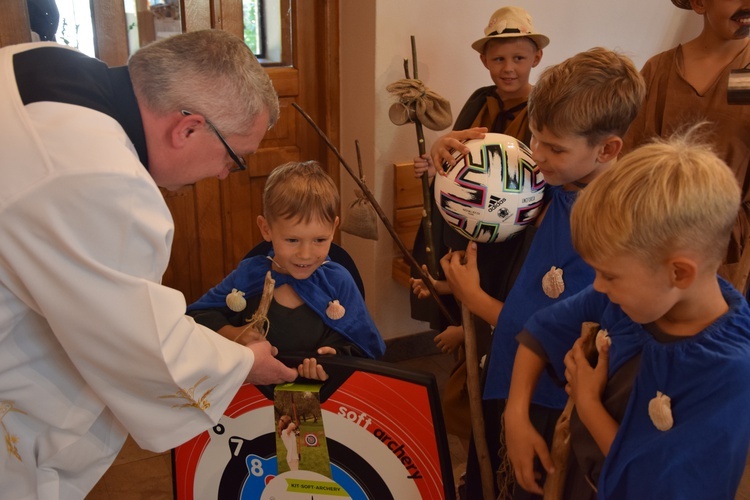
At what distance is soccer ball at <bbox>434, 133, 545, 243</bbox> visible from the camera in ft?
4.83

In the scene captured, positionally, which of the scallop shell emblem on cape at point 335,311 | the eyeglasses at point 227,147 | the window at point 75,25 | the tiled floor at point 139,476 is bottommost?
the tiled floor at point 139,476

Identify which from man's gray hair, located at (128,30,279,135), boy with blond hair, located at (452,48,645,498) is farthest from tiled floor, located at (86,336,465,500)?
man's gray hair, located at (128,30,279,135)

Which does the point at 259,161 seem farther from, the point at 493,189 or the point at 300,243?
the point at 493,189

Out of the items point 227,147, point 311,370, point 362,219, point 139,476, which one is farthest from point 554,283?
point 139,476

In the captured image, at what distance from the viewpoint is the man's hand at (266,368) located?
1.53m

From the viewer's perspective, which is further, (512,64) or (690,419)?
(512,64)

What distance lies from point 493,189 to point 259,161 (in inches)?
71.2

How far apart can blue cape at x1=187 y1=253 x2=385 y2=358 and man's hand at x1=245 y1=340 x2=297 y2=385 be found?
0.18 meters

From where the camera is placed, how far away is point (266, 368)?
1535 millimetres

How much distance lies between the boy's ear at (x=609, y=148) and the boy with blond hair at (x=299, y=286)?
0.63m

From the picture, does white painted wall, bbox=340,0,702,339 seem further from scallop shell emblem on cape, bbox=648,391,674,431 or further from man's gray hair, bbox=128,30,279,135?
scallop shell emblem on cape, bbox=648,391,674,431

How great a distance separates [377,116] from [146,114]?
64.6 inches

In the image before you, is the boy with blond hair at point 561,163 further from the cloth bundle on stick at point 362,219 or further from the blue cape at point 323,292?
the cloth bundle on stick at point 362,219

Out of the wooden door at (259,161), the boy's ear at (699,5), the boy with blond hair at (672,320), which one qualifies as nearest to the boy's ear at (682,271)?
the boy with blond hair at (672,320)
